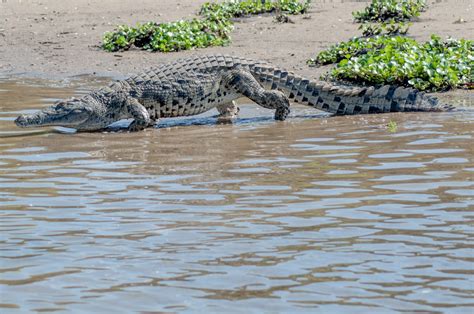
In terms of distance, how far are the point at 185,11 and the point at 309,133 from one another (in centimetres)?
852

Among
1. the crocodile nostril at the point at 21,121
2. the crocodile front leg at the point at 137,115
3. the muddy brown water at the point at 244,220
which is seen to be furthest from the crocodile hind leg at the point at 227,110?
the crocodile nostril at the point at 21,121

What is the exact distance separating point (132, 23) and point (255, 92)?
6.66 meters

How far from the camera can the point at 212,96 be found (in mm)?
11188

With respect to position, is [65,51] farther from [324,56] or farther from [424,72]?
[424,72]

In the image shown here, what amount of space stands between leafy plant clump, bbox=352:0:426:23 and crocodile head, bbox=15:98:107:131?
19.6ft

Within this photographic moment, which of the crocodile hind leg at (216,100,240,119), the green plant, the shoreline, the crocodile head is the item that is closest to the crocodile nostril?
the crocodile head

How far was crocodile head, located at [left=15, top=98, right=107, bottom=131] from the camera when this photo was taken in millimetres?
10664

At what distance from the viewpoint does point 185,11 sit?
59.2ft

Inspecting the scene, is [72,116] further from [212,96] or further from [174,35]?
[174,35]

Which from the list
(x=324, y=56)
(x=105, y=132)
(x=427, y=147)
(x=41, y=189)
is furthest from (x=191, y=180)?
(x=324, y=56)

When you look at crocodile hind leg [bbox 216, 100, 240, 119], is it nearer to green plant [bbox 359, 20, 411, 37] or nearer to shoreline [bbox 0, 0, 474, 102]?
shoreline [bbox 0, 0, 474, 102]

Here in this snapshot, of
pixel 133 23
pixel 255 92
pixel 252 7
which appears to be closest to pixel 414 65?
pixel 255 92

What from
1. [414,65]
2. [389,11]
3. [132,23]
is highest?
[389,11]

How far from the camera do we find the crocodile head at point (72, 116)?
420 inches
